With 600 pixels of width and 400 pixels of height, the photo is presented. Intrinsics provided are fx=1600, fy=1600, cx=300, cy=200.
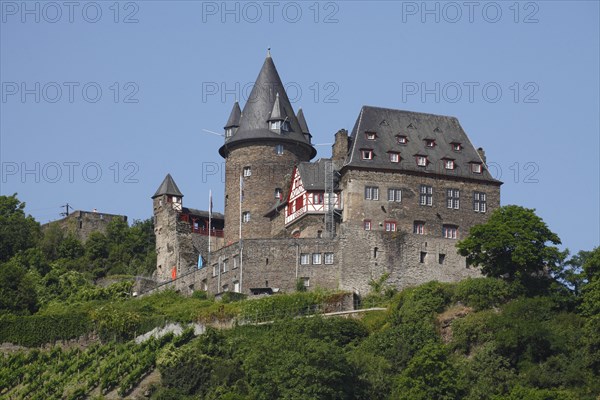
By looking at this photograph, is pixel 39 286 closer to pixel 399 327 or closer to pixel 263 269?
pixel 263 269

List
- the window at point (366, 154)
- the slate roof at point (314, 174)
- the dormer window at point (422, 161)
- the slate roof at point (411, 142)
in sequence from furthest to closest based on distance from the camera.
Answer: the dormer window at point (422, 161), the slate roof at point (314, 174), the slate roof at point (411, 142), the window at point (366, 154)

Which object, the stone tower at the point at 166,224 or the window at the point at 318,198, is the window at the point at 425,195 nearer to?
the window at the point at 318,198

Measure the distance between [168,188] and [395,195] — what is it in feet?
66.5

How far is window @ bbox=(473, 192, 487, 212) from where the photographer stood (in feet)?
297

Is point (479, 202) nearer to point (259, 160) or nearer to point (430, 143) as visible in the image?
point (430, 143)

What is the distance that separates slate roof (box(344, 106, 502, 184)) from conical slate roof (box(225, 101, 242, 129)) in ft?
29.3

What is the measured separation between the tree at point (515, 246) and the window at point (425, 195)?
318 inches

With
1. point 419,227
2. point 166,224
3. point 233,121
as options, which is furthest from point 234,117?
point 419,227

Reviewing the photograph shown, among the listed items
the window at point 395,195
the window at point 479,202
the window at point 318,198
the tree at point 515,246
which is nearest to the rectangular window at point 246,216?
the window at point 318,198

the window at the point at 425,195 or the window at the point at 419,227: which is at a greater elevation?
the window at the point at 425,195

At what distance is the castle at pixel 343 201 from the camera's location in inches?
3430

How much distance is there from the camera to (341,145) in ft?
295

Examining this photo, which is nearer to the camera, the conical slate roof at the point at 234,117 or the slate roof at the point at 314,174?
the slate roof at the point at 314,174

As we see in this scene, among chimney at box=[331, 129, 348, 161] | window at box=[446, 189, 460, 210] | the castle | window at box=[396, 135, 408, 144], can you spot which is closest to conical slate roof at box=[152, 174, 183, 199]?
the castle
